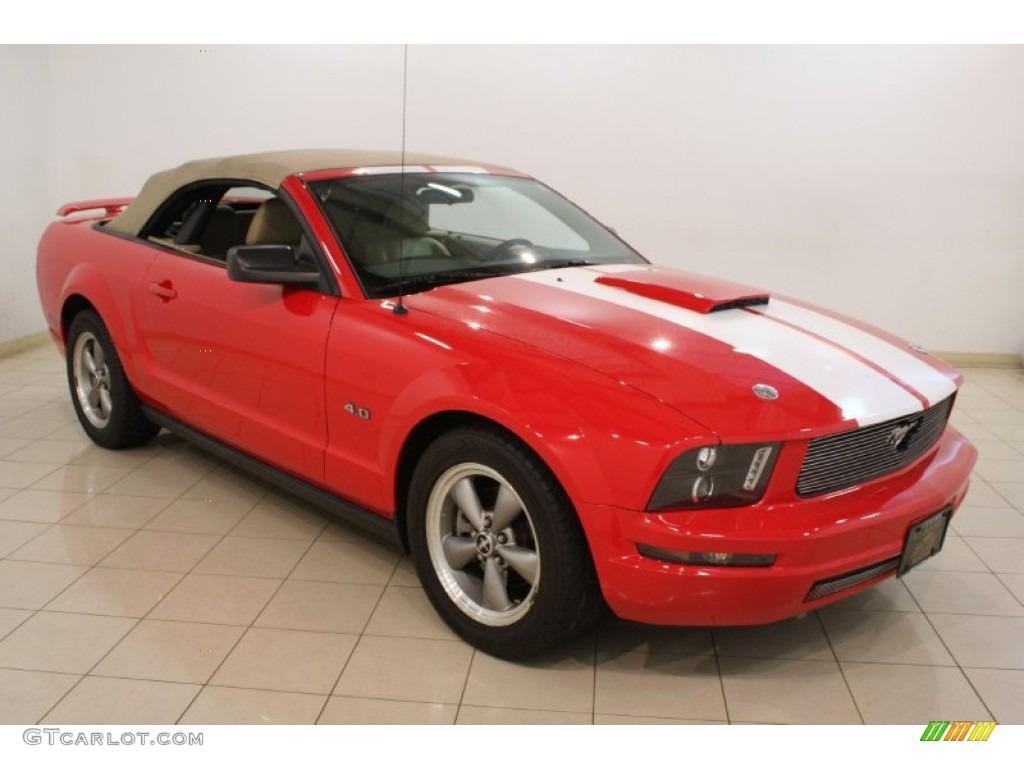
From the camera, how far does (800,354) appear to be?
250 centimetres

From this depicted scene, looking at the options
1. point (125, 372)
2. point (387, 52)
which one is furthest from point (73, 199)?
point (125, 372)

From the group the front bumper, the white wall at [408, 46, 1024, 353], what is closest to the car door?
the front bumper

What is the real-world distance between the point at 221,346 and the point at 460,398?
1.18 meters

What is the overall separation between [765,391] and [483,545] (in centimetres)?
84

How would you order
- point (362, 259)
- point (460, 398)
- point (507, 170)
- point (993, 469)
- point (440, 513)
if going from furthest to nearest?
point (993, 469)
point (507, 170)
point (362, 259)
point (440, 513)
point (460, 398)

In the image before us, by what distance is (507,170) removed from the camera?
12.1 ft

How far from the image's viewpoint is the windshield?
2898 millimetres

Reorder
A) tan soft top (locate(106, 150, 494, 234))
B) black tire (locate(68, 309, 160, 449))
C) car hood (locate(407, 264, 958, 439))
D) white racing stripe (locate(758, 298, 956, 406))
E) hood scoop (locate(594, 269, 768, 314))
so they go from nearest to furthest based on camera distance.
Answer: car hood (locate(407, 264, 958, 439)) < white racing stripe (locate(758, 298, 956, 406)) < hood scoop (locate(594, 269, 768, 314)) < tan soft top (locate(106, 150, 494, 234)) < black tire (locate(68, 309, 160, 449))

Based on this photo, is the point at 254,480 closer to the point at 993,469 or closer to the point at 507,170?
the point at 507,170

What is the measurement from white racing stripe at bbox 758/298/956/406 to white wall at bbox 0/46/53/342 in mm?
5060

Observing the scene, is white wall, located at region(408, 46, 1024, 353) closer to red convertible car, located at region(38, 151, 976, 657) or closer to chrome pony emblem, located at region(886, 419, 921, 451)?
red convertible car, located at region(38, 151, 976, 657)

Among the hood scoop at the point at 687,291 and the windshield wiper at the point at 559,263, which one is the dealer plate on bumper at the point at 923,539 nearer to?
the hood scoop at the point at 687,291

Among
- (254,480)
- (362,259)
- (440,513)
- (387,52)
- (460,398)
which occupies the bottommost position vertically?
(254,480)

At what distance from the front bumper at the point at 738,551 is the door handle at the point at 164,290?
1.98 meters
